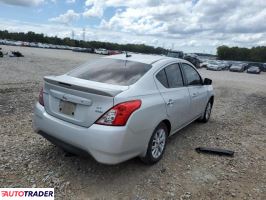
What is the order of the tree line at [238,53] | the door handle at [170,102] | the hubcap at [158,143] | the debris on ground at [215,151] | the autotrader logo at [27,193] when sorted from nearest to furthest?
the autotrader logo at [27,193] → the hubcap at [158,143] → the door handle at [170,102] → the debris on ground at [215,151] → the tree line at [238,53]

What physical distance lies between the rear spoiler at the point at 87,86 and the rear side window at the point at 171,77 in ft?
2.94

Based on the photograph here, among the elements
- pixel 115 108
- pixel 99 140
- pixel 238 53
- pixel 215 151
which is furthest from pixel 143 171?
pixel 238 53

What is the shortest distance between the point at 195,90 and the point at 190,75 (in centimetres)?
32

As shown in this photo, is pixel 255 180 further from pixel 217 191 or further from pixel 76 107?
pixel 76 107

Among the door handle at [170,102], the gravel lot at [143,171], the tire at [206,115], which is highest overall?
the door handle at [170,102]

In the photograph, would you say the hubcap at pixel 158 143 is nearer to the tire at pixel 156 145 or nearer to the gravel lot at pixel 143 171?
the tire at pixel 156 145

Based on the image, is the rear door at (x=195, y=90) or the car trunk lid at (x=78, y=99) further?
the rear door at (x=195, y=90)

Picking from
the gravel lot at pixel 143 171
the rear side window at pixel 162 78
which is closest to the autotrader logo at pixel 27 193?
the gravel lot at pixel 143 171

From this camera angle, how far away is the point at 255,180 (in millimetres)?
4113

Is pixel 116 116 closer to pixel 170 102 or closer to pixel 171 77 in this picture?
pixel 170 102

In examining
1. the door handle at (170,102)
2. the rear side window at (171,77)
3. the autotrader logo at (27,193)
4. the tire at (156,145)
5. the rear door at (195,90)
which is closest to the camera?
the autotrader logo at (27,193)

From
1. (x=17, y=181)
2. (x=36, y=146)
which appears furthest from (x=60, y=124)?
(x=36, y=146)

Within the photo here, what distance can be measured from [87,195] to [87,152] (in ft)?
1.72

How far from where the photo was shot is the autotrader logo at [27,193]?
10.8 ft
